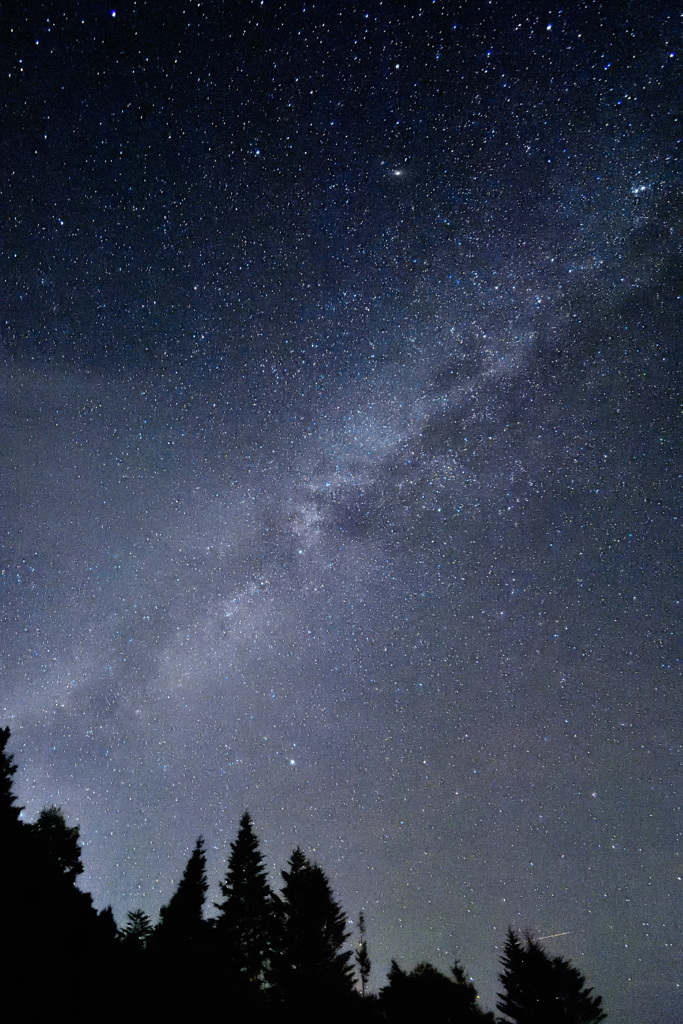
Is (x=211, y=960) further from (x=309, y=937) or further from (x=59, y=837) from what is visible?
(x=59, y=837)

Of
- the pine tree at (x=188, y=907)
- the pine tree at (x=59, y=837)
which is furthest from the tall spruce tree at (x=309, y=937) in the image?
the pine tree at (x=59, y=837)

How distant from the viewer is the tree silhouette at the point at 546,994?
794 inches

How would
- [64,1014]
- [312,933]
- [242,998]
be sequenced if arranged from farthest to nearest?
[312,933] → [242,998] → [64,1014]

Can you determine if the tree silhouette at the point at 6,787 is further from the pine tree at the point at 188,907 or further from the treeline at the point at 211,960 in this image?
the pine tree at the point at 188,907

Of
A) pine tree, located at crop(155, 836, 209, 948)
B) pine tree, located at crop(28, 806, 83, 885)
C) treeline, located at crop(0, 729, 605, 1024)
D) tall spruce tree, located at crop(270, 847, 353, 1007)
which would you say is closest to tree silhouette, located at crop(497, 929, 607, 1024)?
treeline, located at crop(0, 729, 605, 1024)

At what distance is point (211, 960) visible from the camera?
15.8 meters

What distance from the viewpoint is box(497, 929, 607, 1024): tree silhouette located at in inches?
794

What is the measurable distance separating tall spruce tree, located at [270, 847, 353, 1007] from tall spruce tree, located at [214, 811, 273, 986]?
3.60 feet

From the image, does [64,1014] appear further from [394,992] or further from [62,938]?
[394,992]

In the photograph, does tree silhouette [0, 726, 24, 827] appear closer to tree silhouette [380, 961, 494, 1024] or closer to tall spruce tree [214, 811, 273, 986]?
tall spruce tree [214, 811, 273, 986]

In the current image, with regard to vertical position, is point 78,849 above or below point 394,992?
above

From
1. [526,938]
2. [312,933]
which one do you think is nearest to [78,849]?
[312,933]

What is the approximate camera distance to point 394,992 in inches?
777

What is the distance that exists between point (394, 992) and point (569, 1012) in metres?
7.22
